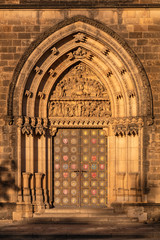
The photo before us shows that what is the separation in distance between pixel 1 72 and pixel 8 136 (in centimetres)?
209

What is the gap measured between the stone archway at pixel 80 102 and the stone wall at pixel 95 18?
0.85 ft

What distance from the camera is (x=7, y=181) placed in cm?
1684

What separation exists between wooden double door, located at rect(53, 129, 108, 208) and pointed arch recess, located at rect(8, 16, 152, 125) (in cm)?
131

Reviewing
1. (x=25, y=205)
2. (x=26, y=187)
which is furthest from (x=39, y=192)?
(x=25, y=205)

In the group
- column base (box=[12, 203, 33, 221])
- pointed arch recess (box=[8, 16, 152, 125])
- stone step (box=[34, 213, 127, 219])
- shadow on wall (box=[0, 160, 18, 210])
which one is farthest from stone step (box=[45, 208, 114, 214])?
pointed arch recess (box=[8, 16, 152, 125])

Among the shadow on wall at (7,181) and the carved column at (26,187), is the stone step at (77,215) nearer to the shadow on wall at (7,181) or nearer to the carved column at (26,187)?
the carved column at (26,187)

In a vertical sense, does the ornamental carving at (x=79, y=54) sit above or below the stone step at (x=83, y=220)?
above

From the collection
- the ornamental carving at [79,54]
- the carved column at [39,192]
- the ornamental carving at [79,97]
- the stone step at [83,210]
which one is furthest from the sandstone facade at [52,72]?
the ornamental carving at [79,97]

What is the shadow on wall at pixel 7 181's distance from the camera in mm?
16812

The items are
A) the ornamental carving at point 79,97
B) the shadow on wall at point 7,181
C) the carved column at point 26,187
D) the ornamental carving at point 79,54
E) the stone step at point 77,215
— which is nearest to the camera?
the stone step at point 77,215

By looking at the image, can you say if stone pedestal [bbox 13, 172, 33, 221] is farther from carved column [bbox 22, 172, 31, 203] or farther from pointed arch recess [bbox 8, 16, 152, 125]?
pointed arch recess [bbox 8, 16, 152, 125]

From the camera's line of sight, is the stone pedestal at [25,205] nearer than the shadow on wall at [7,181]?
Yes

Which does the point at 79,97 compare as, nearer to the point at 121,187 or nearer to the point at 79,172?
the point at 79,172

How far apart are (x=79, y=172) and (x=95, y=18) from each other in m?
5.21
